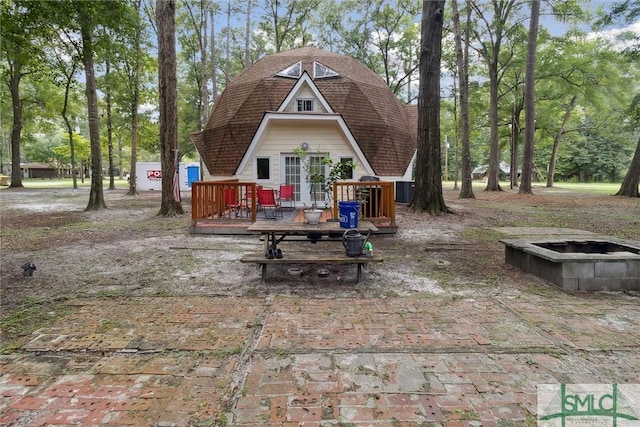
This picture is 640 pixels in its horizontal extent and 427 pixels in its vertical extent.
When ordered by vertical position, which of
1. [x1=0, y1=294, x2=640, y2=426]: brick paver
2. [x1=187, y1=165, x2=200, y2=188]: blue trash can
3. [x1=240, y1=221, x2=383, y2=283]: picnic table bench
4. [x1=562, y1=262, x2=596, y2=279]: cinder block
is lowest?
[x1=0, y1=294, x2=640, y2=426]: brick paver

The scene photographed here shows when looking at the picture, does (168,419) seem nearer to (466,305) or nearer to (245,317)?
(245,317)

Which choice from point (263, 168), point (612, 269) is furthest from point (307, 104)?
point (612, 269)

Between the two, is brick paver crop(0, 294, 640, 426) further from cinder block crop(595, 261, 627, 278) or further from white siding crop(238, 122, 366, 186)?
white siding crop(238, 122, 366, 186)

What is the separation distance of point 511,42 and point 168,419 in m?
30.9

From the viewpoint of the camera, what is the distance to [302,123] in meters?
14.2

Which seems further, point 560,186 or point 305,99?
point 560,186

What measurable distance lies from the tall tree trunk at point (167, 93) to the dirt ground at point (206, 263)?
1.55m

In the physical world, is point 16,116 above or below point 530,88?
above

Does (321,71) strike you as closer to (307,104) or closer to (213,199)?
(307,104)

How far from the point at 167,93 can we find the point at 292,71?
7119mm

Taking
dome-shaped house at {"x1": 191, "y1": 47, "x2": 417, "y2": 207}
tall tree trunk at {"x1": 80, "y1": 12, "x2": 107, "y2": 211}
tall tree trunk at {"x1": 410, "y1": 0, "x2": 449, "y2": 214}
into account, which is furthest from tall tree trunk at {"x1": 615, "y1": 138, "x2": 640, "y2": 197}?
tall tree trunk at {"x1": 80, "y1": 12, "x2": 107, "y2": 211}

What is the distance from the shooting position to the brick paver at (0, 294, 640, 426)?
7.54ft

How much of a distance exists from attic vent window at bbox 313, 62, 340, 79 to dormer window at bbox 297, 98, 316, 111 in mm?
3020

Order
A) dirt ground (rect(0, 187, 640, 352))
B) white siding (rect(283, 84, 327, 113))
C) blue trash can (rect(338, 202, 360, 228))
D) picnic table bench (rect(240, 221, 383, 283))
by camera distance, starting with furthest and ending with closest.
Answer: white siding (rect(283, 84, 327, 113)) < blue trash can (rect(338, 202, 360, 228)) < picnic table bench (rect(240, 221, 383, 283)) < dirt ground (rect(0, 187, 640, 352))
